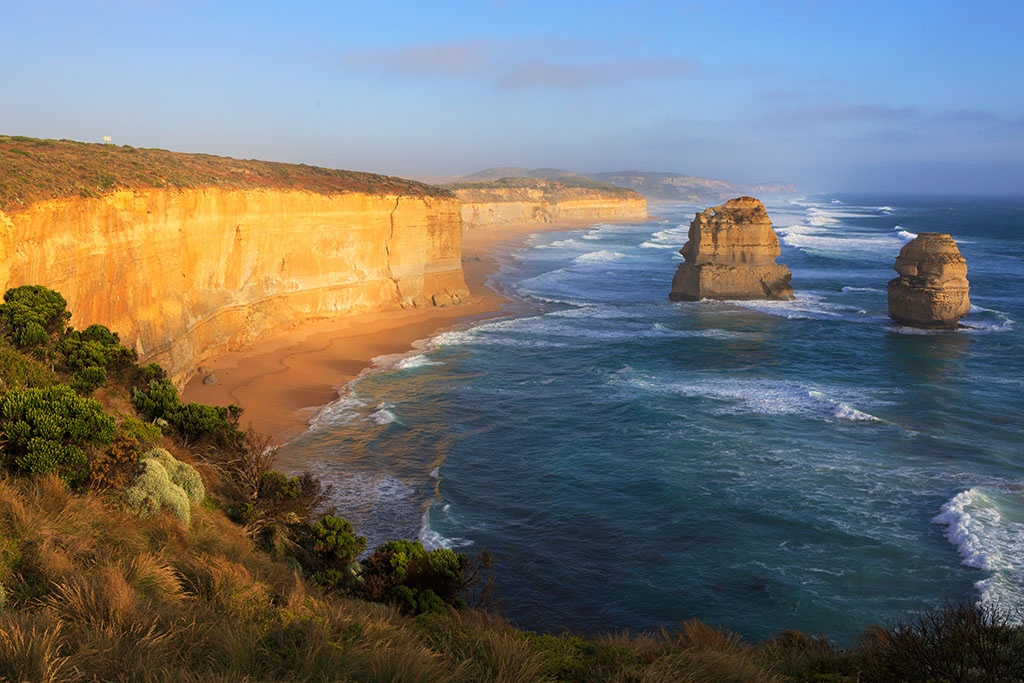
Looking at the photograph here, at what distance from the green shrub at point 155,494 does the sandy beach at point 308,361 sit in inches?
462

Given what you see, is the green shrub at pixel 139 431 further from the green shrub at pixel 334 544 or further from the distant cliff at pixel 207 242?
the distant cliff at pixel 207 242

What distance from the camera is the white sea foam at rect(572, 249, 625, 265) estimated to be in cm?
7380

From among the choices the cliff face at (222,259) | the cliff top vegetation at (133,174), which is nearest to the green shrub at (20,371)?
the cliff face at (222,259)

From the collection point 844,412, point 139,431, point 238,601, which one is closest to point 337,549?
point 139,431

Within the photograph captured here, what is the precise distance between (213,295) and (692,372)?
2119 centimetres

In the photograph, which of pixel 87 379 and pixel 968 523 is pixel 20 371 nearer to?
pixel 87 379

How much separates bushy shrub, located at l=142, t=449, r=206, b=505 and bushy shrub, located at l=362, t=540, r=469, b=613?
3088mm

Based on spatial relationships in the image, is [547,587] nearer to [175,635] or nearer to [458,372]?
[175,635]

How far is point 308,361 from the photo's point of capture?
31.2 metres

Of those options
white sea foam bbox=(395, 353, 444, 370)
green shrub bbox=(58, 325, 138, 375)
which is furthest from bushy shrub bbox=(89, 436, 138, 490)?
white sea foam bbox=(395, 353, 444, 370)

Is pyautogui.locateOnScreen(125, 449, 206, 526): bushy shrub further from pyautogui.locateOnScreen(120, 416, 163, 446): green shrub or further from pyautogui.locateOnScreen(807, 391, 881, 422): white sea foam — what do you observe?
pyautogui.locateOnScreen(807, 391, 881, 422): white sea foam

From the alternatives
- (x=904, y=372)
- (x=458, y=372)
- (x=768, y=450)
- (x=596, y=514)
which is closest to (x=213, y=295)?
(x=458, y=372)

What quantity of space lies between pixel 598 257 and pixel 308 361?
50.5m

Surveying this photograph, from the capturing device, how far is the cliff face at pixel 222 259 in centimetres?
2012
